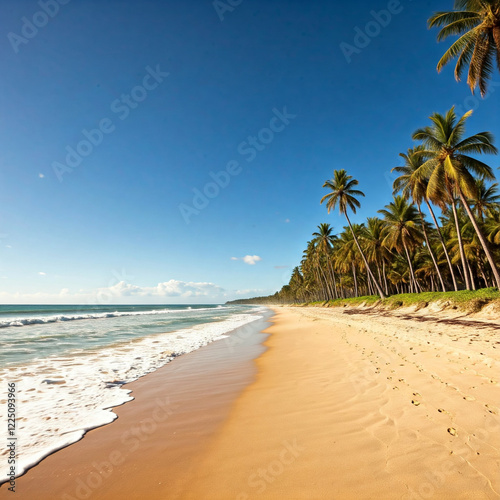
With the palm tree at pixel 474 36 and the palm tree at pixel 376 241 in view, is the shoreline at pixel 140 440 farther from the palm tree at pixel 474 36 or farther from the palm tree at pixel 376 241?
the palm tree at pixel 376 241

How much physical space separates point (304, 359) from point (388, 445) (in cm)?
550

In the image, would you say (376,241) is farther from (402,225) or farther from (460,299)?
(460,299)

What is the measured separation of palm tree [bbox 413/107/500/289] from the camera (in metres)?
17.1

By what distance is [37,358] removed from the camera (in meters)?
10.3

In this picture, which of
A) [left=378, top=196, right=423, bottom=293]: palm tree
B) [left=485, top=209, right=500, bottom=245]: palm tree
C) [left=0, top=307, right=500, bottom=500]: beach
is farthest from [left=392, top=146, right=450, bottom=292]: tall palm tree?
[left=0, top=307, right=500, bottom=500]: beach


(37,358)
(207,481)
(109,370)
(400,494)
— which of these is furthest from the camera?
(37,358)

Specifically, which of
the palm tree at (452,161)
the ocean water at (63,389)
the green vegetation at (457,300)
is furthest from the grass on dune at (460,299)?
the ocean water at (63,389)

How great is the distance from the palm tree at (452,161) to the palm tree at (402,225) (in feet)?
34.4

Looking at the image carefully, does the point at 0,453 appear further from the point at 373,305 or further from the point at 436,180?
the point at 373,305

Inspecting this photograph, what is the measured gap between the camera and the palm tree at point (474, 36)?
11.1 metres

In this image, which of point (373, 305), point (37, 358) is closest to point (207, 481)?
point (37, 358)

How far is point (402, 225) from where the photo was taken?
100ft

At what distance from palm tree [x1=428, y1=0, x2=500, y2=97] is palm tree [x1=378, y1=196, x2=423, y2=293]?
763 inches

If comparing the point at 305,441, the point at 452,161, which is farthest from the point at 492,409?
the point at 452,161
